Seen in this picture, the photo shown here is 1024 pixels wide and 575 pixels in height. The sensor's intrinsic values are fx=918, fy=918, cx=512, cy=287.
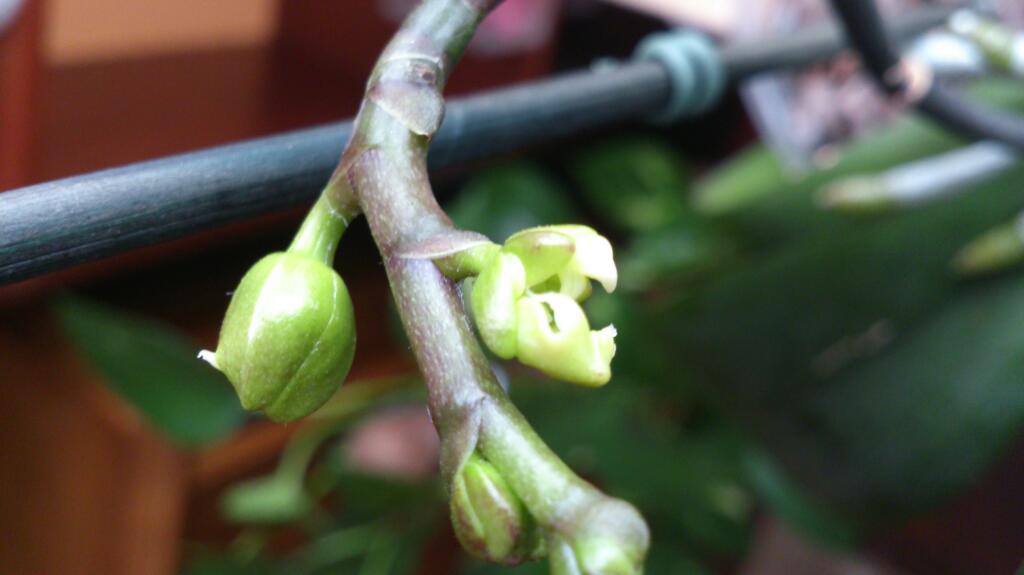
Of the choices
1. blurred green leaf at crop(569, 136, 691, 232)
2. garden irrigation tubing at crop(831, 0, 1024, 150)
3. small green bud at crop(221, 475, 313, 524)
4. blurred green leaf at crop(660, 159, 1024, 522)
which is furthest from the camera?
blurred green leaf at crop(569, 136, 691, 232)

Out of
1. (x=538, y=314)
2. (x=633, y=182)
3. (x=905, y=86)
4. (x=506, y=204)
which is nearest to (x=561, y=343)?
(x=538, y=314)

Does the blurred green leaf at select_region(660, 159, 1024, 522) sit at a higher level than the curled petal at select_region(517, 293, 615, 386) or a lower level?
lower

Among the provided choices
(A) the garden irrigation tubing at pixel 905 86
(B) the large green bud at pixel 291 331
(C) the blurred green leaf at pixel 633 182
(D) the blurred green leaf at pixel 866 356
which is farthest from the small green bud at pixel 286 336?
(C) the blurred green leaf at pixel 633 182

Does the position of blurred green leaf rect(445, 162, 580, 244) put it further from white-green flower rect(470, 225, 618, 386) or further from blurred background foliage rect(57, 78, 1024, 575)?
white-green flower rect(470, 225, 618, 386)

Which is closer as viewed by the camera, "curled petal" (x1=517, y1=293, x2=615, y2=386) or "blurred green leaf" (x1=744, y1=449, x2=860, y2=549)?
"curled petal" (x1=517, y1=293, x2=615, y2=386)

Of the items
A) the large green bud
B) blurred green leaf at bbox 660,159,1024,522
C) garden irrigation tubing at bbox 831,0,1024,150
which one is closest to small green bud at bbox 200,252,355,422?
the large green bud

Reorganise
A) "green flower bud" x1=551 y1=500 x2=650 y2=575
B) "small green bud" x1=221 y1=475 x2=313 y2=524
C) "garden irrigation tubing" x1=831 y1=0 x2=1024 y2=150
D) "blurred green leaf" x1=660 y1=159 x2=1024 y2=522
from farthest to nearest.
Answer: "small green bud" x1=221 y1=475 x2=313 y2=524 < "blurred green leaf" x1=660 y1=159 x2=1024 y2=522 < "garden irrigation tubing" x1=831 y1=0 x2=1024 y2=150 < "green flower bud" x1=551 y1=500 x2=650 y2=575

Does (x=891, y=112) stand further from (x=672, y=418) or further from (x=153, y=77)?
(x=153, y=77)
